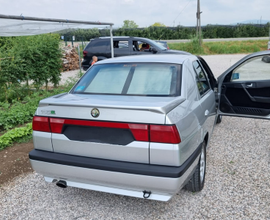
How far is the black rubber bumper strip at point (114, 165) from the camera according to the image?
2436 millimetres

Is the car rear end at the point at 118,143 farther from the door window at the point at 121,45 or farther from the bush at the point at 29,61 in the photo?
the door window at the point at 121,45

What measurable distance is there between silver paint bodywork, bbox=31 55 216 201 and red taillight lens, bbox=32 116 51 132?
5 cm

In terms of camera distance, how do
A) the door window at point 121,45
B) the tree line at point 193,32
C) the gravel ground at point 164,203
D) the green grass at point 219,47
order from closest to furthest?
the gravel ground at point 164,203 → the door window at point 121,45 → the green grass at point 219,47 → the tree line at point 193,32

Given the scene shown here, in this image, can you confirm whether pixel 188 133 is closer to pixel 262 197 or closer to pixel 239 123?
pixel 262 197

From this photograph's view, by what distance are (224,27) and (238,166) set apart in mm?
40721

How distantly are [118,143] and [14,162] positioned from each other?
263cm

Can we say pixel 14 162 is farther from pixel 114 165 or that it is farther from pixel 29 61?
pixel 29 61

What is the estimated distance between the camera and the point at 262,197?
3316 millimetres

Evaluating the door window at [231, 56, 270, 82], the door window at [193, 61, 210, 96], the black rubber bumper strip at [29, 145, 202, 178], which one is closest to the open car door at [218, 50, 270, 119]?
the door window at [231, 56, 270, 82]

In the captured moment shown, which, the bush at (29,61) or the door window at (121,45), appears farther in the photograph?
the door window at (121,45)

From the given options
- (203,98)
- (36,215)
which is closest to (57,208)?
(36,215)

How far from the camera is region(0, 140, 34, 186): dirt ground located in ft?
13.3

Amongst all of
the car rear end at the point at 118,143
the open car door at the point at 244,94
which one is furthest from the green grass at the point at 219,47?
the car rear end at the point at 118,143

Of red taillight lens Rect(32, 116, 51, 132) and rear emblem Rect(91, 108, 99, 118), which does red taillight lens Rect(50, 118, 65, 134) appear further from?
rear emblem Rect(91, 108, 99, 118)
